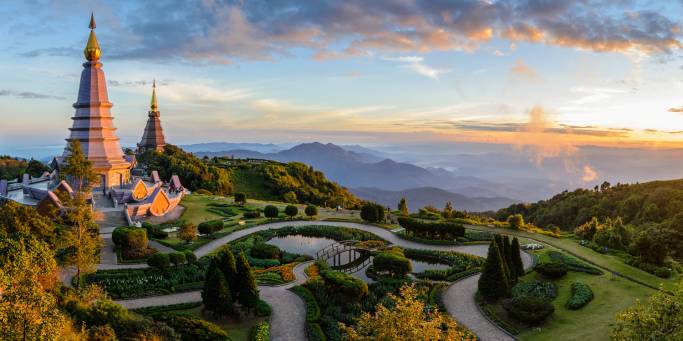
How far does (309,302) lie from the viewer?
75.7 ft

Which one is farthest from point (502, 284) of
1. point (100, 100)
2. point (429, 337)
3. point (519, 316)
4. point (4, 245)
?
point (100, 100)

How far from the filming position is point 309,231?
133 ft

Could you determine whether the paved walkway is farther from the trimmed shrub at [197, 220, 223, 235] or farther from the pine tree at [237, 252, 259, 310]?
the trimmed shrub at [197, 220, 223, 235]

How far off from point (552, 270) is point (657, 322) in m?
15.1

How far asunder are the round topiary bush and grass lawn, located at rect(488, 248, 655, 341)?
13.3 inches

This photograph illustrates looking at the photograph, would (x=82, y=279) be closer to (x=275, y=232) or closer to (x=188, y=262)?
(x=188, y=262)

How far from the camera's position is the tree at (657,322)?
12.1 m

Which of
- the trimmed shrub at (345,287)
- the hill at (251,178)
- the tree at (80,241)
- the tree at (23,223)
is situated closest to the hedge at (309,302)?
the trimmed shrub at (345,287)

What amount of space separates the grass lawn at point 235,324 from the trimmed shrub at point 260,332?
40 cm

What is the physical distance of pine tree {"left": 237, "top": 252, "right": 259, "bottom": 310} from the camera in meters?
21.3

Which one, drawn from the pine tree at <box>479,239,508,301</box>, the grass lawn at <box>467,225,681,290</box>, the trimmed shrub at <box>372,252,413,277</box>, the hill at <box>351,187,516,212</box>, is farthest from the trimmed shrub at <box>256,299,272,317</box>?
the hill at <box>351,187,516,212</box>

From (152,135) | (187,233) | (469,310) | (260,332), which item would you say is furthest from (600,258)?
(152,135)

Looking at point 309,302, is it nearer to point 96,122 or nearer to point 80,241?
point 80,241

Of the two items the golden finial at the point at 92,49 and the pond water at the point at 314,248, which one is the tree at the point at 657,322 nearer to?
the pond water at the point at 314,248
